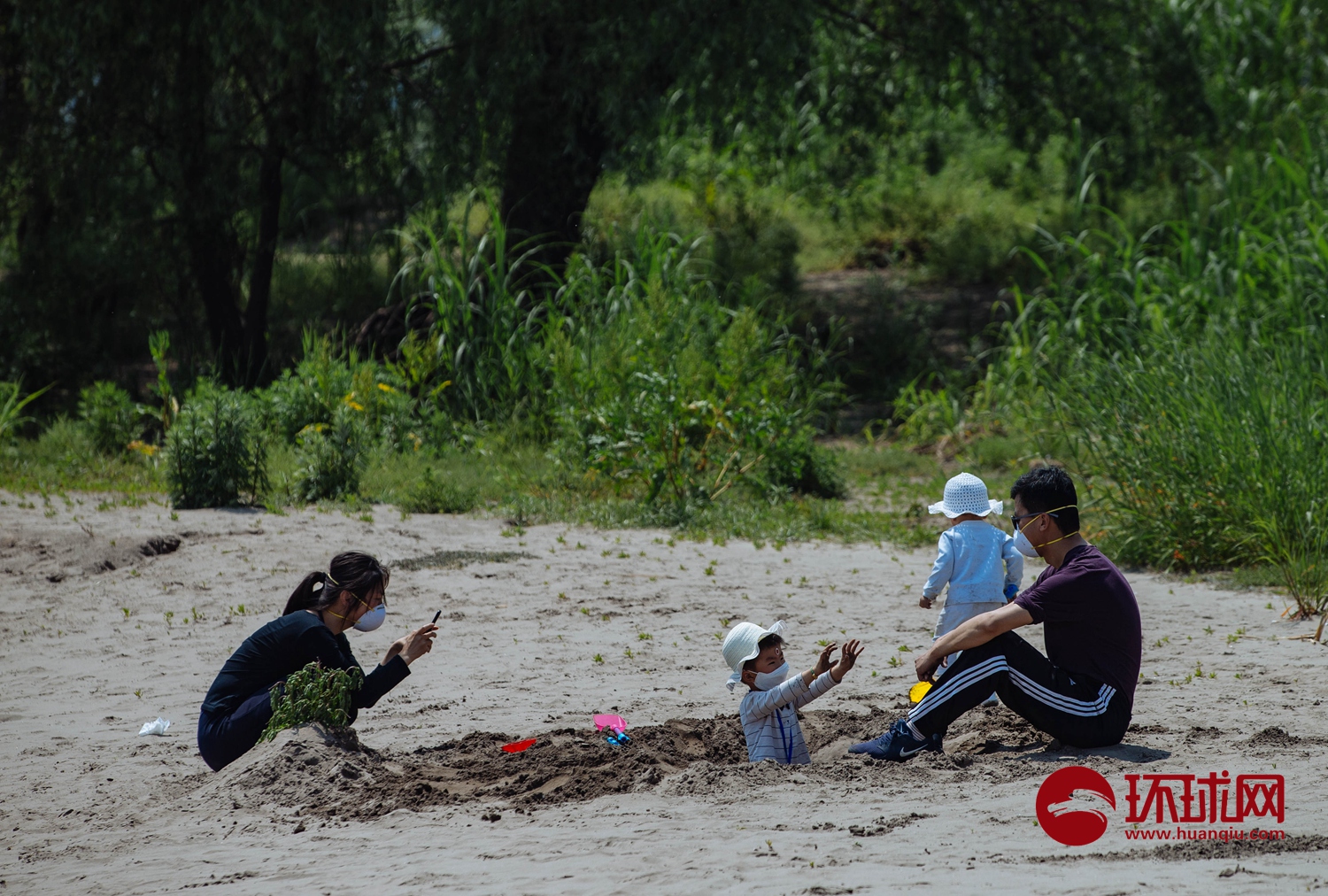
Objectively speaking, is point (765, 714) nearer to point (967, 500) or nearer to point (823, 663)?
point (823, 663)

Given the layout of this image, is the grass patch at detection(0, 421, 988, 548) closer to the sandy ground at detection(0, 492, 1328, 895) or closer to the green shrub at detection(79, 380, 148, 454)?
the green shrub at detection(79, 380, 148, 454)

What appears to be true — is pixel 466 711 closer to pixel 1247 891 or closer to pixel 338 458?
pixel 1247 891

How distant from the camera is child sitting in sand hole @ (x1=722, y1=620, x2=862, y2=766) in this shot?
5062mm

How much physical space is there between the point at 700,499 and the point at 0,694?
18.3 feet

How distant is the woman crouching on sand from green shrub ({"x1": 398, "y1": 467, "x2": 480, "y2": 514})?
522 centimetres

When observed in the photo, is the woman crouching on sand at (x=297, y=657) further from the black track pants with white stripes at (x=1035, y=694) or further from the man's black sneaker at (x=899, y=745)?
the black track pants with white stripes at (x=1035, y=694)

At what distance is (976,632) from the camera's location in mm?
4801

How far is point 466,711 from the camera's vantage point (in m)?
5.95

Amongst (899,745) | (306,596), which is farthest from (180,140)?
(899,745)

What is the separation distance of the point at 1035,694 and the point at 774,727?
0.97 meters

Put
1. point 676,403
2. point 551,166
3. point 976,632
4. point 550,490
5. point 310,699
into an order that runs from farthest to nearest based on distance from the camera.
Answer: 1. point 551,166
2. point 550,490
3. point 676,403
4. point 310,699
5. point 976,632

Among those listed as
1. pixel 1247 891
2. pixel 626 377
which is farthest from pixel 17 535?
pixel 1247 891

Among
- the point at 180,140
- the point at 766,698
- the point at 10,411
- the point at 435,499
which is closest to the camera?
the point at 766,698

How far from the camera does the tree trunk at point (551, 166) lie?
14.6 metres
